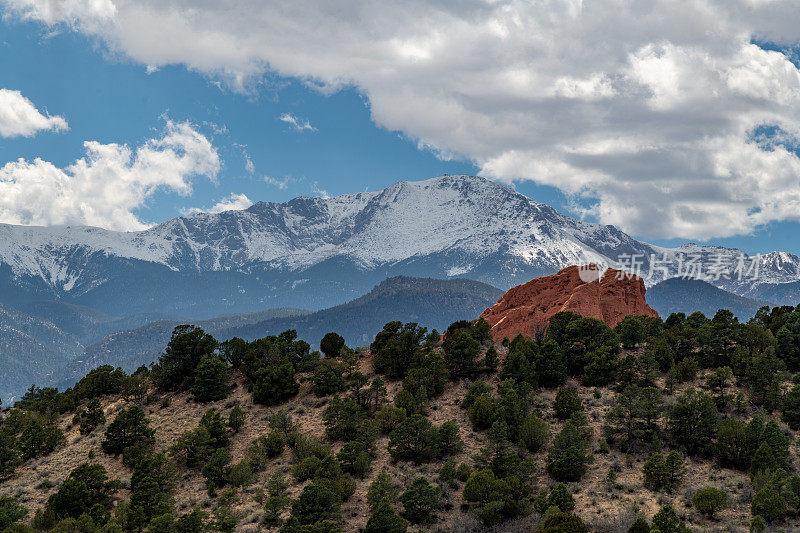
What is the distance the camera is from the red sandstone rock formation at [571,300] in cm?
9088

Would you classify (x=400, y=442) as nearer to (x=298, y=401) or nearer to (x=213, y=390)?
(x=298, y=401)

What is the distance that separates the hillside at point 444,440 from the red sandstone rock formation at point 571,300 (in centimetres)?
1188

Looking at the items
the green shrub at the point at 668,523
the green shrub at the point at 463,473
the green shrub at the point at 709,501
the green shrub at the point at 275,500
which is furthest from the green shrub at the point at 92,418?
the green shrub at the point at 709,501

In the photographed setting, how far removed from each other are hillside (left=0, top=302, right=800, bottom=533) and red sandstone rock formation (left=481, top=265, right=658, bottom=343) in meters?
11.9

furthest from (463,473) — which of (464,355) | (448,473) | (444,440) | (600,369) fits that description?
(600,369)

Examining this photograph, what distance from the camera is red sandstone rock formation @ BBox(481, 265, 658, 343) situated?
90.9 metres

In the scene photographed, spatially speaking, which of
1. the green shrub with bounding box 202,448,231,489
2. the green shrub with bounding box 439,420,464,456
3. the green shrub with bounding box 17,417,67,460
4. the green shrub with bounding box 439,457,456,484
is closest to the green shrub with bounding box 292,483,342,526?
the green shrub with bounding box 439,457,456,484

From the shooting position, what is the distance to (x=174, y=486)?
183 ft

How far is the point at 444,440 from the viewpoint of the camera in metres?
57.6

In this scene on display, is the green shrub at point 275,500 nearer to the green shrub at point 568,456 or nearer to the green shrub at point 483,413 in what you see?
the green shrub at point 483,413

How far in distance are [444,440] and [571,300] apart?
42559 mm

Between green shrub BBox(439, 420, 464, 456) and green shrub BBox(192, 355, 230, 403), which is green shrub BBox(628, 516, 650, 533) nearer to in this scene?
green shrub BBox(439, 420, 464, 456)

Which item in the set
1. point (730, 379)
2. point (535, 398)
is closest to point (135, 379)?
point (535, 398)

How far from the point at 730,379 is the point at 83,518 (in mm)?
69198
